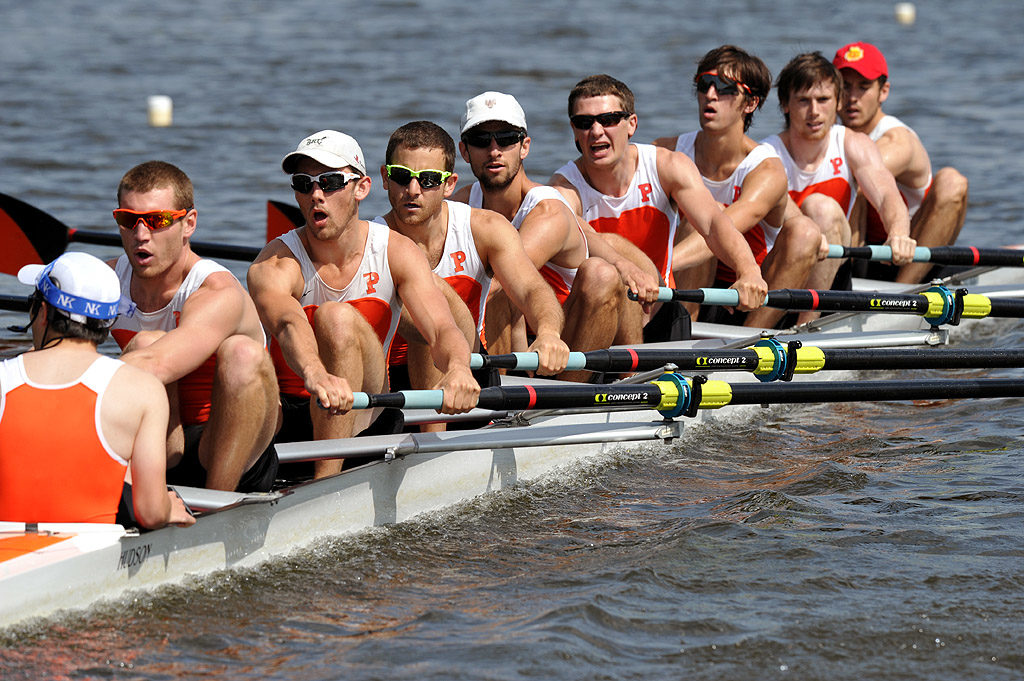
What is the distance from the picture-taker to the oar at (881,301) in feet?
22.2

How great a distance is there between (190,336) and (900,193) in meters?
5.61

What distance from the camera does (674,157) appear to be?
23.4 ft

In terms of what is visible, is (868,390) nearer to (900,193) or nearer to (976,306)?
(976,306)

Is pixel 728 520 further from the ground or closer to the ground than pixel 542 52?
closer to the ground

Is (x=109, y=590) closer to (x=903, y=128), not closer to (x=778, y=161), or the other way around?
(x=778, y=161)

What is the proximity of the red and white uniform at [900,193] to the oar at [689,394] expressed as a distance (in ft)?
9.73

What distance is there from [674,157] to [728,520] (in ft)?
7.54

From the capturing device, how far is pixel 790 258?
759 centimetres

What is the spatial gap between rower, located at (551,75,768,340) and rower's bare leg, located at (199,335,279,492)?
8.75ft

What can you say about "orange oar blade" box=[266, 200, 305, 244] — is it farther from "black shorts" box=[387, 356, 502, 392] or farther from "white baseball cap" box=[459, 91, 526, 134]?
"black shorts" box=[387, 356, 502, 392]

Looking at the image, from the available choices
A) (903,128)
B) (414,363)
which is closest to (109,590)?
(414,363)

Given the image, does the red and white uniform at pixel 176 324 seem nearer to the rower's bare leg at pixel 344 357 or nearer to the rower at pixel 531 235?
the rower's bare leg at pixel 344 357

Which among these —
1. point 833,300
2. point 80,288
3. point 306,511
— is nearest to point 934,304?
point 833,300

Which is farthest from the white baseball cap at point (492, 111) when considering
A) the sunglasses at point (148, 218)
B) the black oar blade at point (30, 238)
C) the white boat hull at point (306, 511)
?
the black oar blade at point (30, 238)
